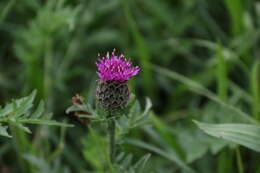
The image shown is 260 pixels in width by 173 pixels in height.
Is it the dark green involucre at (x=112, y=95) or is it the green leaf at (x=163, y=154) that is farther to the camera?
the green leaf at (x=163, y=154)

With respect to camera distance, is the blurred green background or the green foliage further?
the blurred green background

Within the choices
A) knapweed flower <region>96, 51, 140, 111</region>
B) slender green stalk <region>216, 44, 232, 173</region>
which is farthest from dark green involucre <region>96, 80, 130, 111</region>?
slender green stalk <region>216, 44, 232, 173</region>

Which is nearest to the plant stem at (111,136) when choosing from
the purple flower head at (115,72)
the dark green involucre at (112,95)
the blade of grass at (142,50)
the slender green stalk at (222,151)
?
the dark green involucre at (112,95)

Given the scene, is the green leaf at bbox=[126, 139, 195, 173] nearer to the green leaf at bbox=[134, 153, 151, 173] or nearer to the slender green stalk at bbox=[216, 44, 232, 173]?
the slender green stalk at bbox=[216, 44, 232, 173]

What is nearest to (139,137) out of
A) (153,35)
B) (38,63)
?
(38,63)

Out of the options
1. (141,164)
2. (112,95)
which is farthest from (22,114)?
(141,164)

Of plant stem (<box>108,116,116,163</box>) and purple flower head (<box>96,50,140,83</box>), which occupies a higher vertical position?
purple flower head (<box>96,50,140,83</box>)

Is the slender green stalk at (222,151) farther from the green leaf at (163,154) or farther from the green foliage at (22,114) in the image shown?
the green foliage at (22,114)
